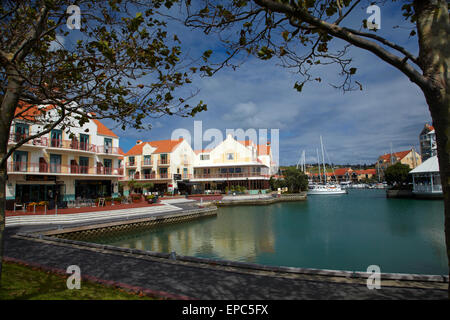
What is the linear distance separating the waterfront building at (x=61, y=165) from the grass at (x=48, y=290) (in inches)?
665

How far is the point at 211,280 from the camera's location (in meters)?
6.32

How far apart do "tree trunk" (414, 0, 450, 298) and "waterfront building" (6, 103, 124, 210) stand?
23161 millimetres

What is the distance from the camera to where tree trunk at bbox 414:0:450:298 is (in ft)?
9.52

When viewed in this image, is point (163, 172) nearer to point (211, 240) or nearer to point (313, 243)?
point (211, 240)

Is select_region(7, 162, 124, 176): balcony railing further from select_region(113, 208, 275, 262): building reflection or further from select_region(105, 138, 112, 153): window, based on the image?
select_region(113, 208, 275, 262): building reflection

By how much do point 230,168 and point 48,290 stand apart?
4411 cm

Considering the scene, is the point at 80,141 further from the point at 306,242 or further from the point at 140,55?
the point at 140,55

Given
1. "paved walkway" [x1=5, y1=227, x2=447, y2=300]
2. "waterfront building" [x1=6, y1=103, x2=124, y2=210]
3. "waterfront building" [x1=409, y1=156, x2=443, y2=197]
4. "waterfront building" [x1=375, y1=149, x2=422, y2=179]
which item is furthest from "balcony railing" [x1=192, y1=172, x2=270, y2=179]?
"waterfront building" [x1=375, y1=149, x2=422, y2=179]

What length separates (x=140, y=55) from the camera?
17.9 ft

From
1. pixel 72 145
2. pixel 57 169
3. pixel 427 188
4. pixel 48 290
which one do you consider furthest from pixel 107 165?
pixel 427 188

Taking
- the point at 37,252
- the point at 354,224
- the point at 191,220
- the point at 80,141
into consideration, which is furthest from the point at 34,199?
the point at 354,224

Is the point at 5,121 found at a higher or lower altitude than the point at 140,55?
lower
